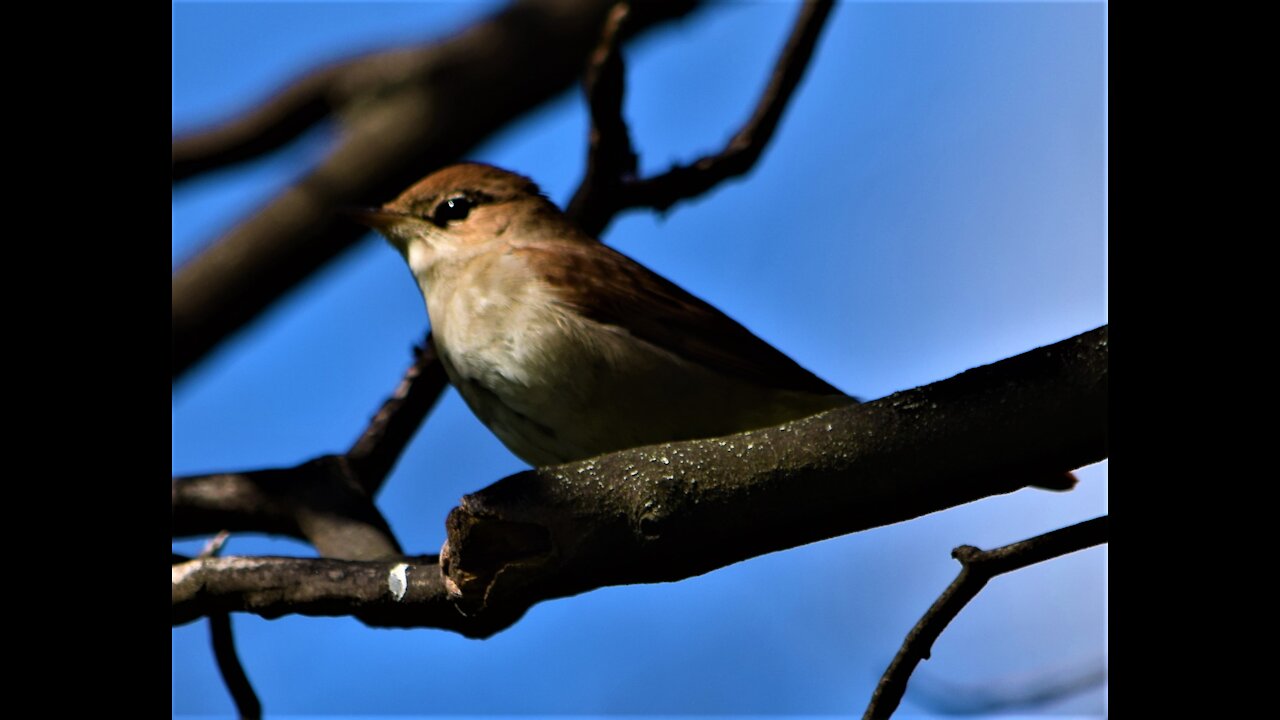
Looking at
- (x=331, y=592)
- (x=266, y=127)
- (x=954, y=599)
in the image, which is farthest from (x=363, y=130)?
(x=954, y=599)

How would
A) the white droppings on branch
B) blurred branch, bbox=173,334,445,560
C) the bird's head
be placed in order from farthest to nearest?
1. the bird's head
2. blurred branch, bbox=173,334,445,560
3. the white droppings on branch

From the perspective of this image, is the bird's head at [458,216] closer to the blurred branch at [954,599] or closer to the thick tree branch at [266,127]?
the blurred branch at [954,599]

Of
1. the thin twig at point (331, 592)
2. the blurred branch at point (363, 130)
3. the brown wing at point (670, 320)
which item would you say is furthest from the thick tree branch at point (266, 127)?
the thin twig at point (331, 592)

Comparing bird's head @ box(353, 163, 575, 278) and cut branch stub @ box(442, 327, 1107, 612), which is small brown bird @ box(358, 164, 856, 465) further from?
cut branch stub @ box(442, 327, 1107, 612)

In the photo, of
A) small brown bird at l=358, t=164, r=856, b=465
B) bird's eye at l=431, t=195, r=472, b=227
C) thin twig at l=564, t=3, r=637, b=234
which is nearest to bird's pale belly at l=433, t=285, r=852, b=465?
small brown bird at l=358, t=164, r=856, b=465

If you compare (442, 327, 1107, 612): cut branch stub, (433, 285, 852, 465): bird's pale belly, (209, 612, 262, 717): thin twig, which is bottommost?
(442, 327, 1107, 612): cut branch stub
